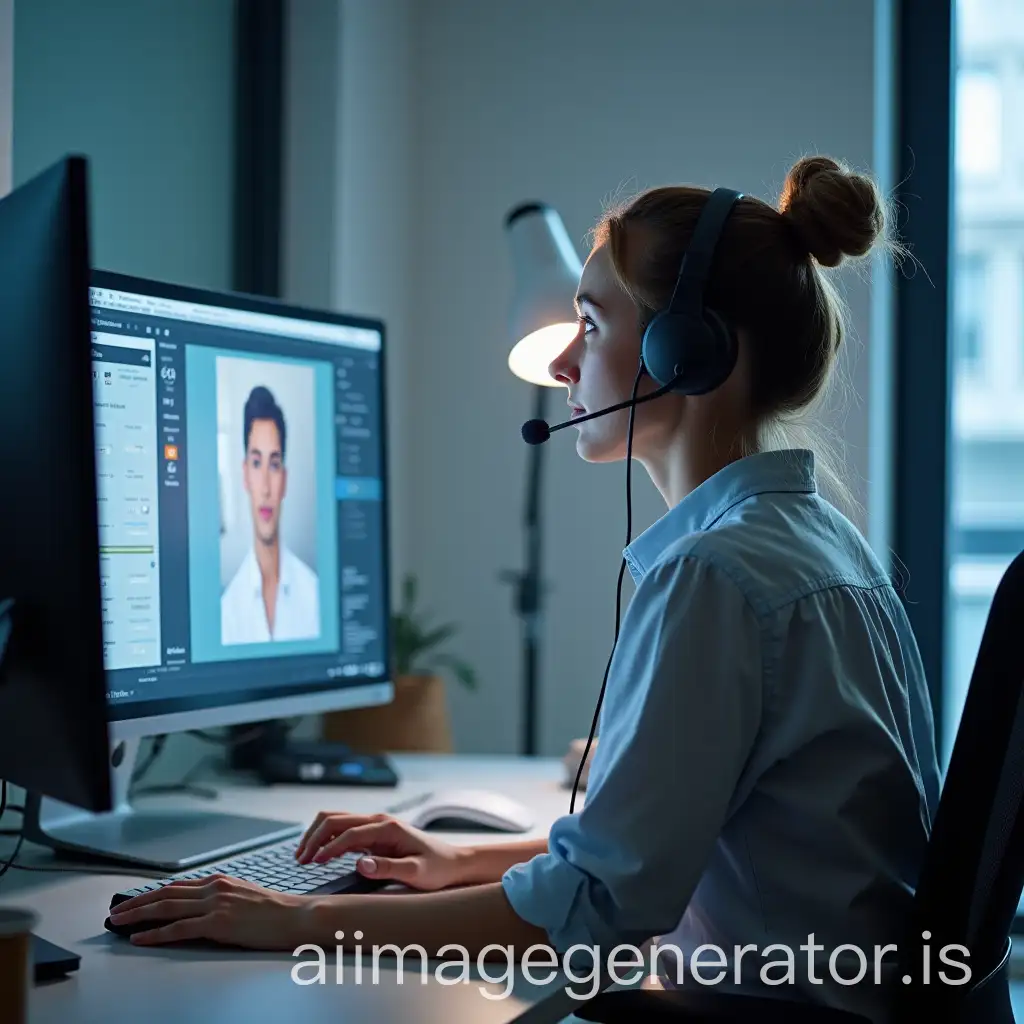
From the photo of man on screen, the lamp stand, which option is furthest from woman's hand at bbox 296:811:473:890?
the lamp stand

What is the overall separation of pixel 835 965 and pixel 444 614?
169cm

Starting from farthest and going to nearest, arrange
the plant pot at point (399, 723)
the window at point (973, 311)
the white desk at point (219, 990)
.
A: the window at point (973, 311) < the plant pot at point (399, 723) < the white desk at point (219, 990)

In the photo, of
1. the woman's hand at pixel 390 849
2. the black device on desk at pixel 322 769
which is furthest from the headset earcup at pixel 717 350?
the black device on desk at pixel 322 769

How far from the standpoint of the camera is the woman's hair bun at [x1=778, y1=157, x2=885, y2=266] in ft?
3.45

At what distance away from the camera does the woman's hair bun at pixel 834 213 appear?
3.45ft

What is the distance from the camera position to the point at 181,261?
1.83 metres

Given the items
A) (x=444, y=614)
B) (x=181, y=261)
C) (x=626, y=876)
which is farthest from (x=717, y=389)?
(x=444, y=614)

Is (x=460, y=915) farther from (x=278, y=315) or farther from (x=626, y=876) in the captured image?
(x=278, y=315)

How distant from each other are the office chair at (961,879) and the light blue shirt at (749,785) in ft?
0.16

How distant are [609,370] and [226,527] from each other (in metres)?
0.43

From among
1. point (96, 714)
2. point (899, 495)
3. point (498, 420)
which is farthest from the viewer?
point (498, 420)

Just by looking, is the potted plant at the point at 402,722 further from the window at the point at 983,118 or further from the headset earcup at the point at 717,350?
the window at the point at 983,118

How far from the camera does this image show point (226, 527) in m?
1.24

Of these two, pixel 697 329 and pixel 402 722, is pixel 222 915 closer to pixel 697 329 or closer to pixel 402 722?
pixel 697 329
